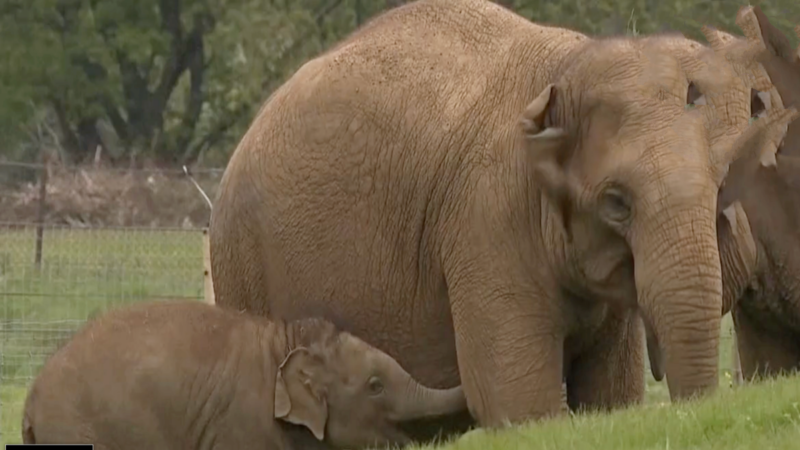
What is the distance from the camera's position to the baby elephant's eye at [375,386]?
881 centimetres

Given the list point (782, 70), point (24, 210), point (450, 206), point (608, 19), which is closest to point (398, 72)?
point (450, 206)

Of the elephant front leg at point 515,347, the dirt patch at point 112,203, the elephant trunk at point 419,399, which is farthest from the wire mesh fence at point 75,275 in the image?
the elephant front leg at point 515,347

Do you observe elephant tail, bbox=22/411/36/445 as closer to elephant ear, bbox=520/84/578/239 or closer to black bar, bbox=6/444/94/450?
black bar, bbox=6/444/94/450

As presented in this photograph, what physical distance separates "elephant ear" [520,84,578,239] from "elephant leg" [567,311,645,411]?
941 mm

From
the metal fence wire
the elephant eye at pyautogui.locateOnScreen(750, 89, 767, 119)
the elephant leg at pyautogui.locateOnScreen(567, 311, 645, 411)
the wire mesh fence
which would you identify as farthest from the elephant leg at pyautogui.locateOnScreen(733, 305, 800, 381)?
the metal fence wire

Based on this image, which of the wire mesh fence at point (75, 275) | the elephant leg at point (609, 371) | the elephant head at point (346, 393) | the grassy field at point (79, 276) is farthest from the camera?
the grassy field at point (79, 276)

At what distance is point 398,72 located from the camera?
851 cm

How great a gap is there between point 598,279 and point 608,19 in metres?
27.7

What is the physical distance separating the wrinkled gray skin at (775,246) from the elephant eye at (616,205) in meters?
1.11

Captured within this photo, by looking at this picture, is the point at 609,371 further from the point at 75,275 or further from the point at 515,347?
the point at 75,275

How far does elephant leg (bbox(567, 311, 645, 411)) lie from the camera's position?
828 centimetres

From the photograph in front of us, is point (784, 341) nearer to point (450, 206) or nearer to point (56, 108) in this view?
point (450, 206)

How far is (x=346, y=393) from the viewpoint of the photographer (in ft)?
29.6

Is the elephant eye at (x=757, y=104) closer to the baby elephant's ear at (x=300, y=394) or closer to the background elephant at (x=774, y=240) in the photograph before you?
the background elephant at (x=774, y=240)
